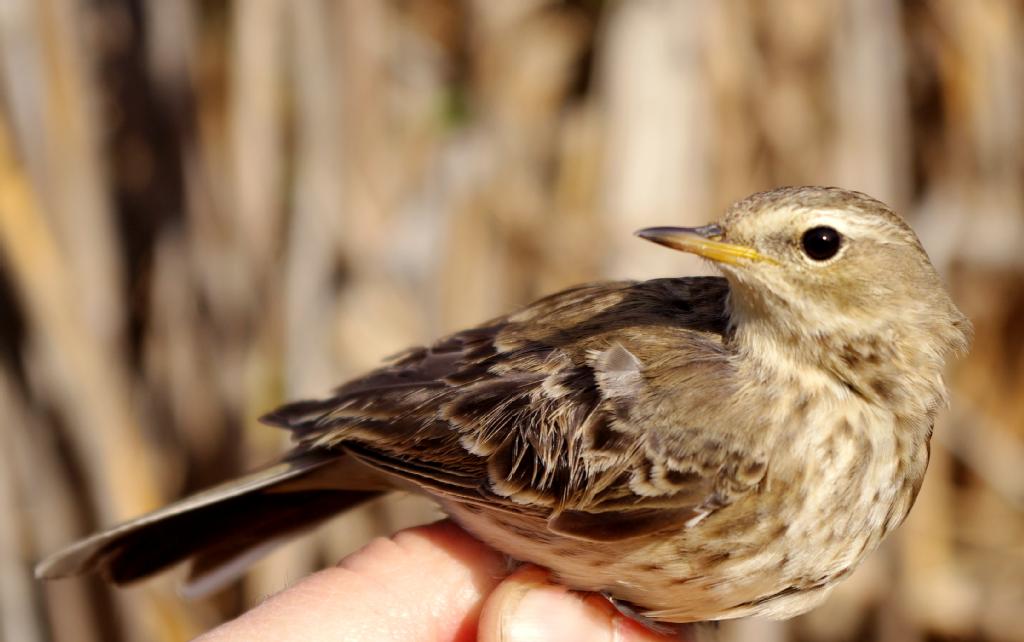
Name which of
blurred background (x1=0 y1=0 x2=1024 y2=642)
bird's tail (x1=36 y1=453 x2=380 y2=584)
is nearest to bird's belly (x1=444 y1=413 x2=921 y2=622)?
bird's tail (x1=36 y1=453 x2=380 y2=584)

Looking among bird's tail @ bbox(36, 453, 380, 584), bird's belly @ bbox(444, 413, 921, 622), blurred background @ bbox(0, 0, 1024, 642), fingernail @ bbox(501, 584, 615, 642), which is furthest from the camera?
blurred background @ bbox(0, 0, 1024, 642)

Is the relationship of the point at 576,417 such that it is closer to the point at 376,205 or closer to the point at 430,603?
→ the point at 430,603

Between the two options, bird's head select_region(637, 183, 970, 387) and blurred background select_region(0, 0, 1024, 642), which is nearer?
bird's head select_region(637, 183, 970, 387)

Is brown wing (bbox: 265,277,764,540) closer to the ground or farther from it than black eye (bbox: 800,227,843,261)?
closer to the ground

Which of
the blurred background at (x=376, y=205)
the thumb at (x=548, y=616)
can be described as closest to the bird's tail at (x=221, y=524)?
the thumb at (x=548, y=616)

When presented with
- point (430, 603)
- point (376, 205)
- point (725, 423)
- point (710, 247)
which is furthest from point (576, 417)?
point (376, 205)

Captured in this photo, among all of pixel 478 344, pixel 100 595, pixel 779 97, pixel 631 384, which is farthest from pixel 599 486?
pixel 779 97

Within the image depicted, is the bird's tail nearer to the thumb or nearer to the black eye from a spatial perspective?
the thumb
